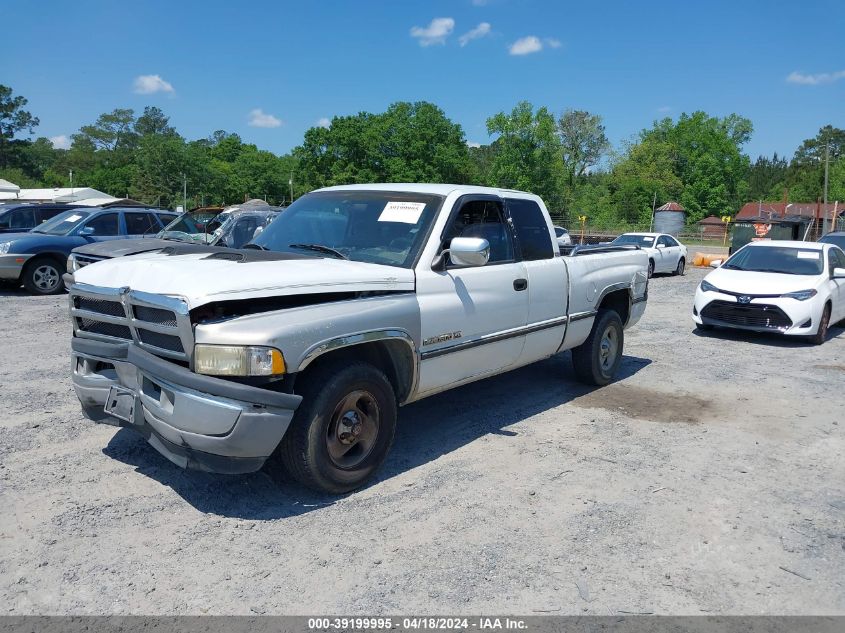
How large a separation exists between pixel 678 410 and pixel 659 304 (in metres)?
8.91

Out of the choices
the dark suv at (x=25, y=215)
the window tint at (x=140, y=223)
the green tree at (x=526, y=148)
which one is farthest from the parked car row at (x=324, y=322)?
the green tree at (x=526, y=148)

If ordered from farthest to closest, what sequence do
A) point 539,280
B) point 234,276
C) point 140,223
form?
point 140,223 < point 539,280 < point 234,276

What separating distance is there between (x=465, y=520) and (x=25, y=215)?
1573 centimetres

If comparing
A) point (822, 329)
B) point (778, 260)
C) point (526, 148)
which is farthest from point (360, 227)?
point (526, 148)

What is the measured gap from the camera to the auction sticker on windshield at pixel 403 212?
4848mm

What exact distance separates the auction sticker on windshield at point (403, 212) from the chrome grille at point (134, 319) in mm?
1835

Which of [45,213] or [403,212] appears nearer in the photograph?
[403,212]

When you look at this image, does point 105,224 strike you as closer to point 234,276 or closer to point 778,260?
point 234,276

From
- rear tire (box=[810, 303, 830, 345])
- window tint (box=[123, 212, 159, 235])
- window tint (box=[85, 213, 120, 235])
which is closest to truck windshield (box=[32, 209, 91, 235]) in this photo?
window tint (box=[85, 213, 120, 235])

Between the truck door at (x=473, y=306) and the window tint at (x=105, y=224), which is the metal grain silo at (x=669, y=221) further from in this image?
the truck door at (x=473, y=306)

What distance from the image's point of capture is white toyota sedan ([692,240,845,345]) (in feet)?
31.5

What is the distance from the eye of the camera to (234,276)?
12.1 ft

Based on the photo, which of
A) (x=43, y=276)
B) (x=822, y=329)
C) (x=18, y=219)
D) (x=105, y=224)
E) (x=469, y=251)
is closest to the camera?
(x=469, y=251)

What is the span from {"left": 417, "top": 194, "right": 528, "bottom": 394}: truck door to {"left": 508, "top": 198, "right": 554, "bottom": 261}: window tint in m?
0.15
